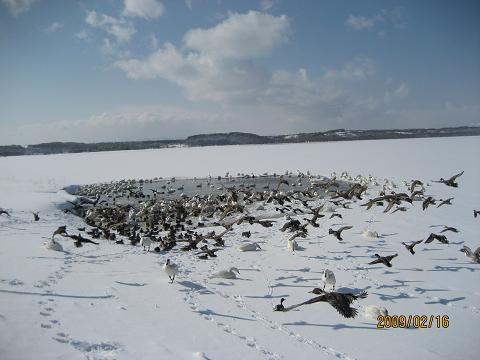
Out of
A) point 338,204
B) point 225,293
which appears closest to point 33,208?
point 225,293

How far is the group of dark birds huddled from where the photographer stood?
9977mm

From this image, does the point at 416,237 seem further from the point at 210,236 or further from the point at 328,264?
the point at 210,236

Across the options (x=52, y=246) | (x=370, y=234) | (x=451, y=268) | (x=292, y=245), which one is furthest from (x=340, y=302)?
(x=52, y=246)

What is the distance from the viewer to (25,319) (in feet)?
17.4

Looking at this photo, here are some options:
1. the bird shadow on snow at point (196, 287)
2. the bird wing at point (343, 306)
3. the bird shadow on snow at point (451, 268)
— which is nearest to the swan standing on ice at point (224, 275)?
the bird shadow on snow at point (196, 287)

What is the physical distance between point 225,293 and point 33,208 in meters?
11.7

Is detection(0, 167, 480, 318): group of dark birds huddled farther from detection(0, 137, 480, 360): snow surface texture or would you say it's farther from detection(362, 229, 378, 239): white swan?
detection(0, 137, 480, 360): snow surface texture
